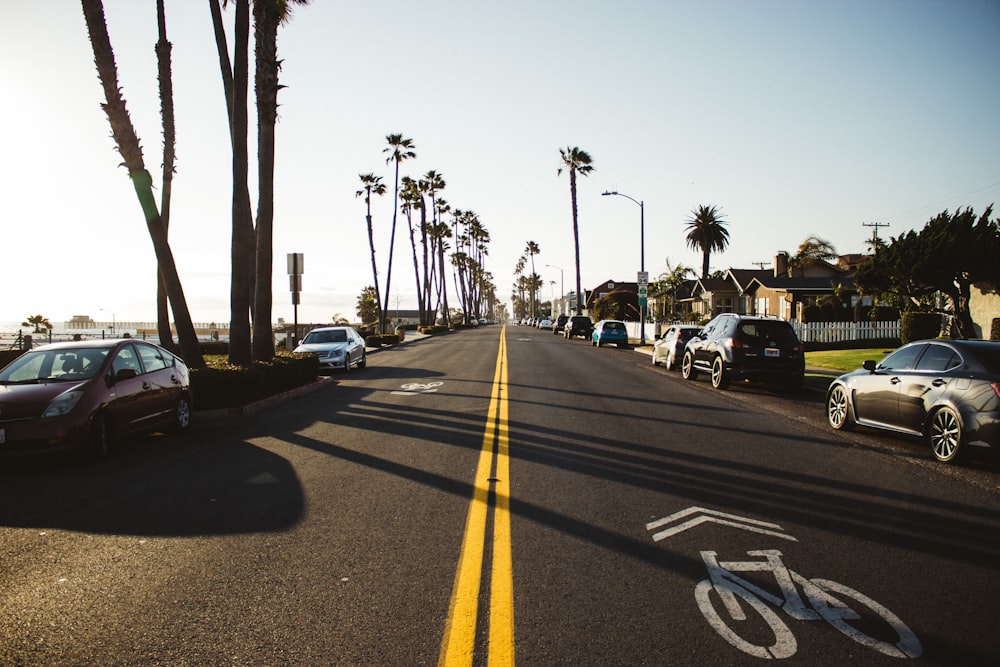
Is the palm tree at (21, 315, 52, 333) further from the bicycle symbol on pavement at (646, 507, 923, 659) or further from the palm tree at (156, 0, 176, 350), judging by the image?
the bicycle symbol on pavement at (646, 507, 923, 659)

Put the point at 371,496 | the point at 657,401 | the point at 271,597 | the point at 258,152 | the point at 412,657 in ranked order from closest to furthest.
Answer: the point at 412,657 < the point at 271,597 < the point at 371,496 < the point at 657,401 < the point at 258,152

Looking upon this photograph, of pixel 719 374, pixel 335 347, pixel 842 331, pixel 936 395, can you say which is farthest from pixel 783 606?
pixel 842 331

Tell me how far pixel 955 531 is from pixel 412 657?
4.49 m

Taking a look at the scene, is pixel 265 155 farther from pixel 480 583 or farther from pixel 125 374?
pixel 480 583

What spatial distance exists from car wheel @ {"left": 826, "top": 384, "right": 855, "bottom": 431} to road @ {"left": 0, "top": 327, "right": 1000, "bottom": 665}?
0.69 metres

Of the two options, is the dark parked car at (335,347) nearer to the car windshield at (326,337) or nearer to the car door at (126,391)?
the car windshield at (326,337)

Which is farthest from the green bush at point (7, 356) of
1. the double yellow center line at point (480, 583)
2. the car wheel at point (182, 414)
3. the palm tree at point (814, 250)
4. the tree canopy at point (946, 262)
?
the palm tree at point (814, 250)

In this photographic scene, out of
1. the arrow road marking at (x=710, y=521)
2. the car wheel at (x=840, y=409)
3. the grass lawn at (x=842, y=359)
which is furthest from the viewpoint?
the grass lawn at (x=842, y=359)

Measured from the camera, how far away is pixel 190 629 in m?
3.78

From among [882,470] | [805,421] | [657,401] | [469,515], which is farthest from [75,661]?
[657,401]

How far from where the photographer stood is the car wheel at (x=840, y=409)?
10344 millimetres

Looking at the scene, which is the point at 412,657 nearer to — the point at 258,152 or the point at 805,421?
the point at 805,421

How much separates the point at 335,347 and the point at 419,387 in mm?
6288

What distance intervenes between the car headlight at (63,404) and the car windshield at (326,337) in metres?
15.1
